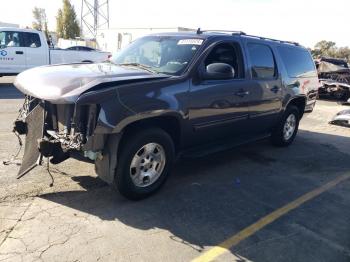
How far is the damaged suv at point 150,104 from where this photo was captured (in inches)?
155

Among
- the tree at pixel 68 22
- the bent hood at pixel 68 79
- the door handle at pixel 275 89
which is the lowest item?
the door handle at pixel 275 89

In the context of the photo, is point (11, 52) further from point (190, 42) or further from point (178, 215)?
point (178, 215)

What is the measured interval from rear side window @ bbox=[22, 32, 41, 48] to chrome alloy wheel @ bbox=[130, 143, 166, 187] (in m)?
12.1

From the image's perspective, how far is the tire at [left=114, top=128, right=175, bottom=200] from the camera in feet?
13.8

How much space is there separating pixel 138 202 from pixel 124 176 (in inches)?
16.4

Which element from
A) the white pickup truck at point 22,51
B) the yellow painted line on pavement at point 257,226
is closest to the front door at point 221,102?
the yellow painted line on pavement at point 257,226

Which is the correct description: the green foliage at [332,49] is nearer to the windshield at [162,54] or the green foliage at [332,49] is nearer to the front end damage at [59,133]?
the windshield at [162,54]

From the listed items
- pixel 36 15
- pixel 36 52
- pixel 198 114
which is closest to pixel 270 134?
pixel 198 114

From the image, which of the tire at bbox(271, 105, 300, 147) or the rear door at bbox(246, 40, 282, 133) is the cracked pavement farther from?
the tire at bbox(271, 105, 300, 147)

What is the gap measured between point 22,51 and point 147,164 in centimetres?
1200

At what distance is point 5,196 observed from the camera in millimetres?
4344

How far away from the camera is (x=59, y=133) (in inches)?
164

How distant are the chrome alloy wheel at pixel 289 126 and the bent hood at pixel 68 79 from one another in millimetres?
3681

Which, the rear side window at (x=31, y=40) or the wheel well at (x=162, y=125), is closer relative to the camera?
the wheel well at (x=162, y=125)
